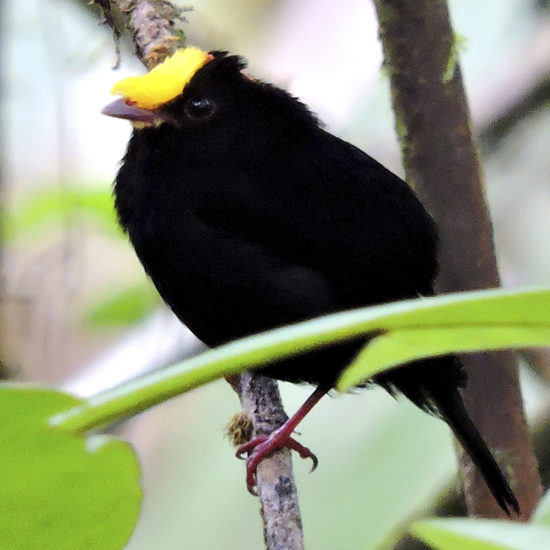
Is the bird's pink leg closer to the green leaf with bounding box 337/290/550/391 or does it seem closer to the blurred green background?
the blurred green background

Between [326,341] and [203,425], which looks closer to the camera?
[326,341]

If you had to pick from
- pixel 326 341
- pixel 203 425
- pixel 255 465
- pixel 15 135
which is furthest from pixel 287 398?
pixel 326 341

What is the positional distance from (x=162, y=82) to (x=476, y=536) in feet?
6.46

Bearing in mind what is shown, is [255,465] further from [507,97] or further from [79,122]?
[79,122]

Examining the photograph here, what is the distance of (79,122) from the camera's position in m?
3.78

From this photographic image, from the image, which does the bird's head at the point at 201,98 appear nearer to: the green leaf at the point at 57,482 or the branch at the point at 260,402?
the branch at the point at 260,402

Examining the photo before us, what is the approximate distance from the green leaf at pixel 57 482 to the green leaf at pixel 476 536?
224mm

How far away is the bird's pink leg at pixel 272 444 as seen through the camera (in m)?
2.13

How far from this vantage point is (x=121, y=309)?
280 centimetres

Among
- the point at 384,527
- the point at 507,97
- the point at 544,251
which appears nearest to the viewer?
the point at 384,527

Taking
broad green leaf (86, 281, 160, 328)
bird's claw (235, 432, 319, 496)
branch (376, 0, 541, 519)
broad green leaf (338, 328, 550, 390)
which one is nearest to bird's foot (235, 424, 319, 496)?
bird's claw (235, 432, 319, 496)

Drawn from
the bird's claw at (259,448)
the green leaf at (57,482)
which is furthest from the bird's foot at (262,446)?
the green leaf at (57,482)

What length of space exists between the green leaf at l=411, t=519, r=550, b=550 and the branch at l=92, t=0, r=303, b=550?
3.93 feet

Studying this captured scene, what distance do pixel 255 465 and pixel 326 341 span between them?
1631mm
